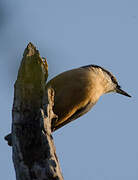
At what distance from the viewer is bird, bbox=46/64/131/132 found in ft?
15.1

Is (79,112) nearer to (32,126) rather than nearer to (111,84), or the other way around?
(111,84)

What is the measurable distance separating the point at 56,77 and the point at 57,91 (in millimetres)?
274

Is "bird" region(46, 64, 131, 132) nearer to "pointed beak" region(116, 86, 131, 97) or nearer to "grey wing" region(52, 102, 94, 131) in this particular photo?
"grey wing" region(52, 102, 94, 131)

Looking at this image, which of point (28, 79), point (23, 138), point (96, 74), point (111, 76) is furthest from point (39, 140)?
point (111, 76)

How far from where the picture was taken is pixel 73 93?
15.3 feet

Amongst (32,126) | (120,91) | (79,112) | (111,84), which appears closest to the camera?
(32,126)

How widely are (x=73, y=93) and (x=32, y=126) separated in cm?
139

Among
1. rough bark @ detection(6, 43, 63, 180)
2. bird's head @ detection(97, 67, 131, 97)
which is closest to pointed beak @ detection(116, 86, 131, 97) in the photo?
bird's head @ detection(97, 67, 131, 97)

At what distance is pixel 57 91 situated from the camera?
182 inches

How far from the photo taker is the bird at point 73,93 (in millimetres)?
4617

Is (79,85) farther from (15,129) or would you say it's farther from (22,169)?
(22,169)

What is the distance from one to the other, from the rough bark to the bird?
0.90 metres

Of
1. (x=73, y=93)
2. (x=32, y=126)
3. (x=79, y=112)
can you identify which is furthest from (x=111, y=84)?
(x=32, y=126)

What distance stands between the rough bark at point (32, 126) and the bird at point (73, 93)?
896 mm
